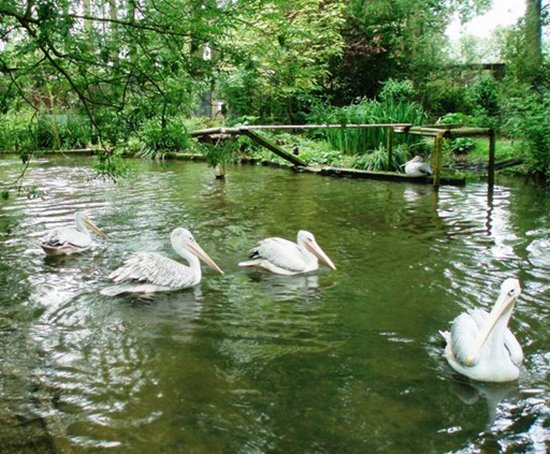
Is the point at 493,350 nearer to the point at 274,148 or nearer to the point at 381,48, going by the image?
the point at 274,148

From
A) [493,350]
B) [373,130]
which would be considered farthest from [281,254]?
[373,130]

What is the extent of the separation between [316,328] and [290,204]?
18.3 ft

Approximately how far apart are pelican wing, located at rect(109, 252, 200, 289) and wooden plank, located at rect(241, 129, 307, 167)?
22.8 ft

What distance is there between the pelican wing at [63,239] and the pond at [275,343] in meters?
0.17

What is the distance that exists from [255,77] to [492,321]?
236cm

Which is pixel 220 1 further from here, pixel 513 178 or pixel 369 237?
pixel 513 178

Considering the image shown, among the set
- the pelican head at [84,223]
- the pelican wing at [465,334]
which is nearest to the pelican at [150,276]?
the pelican head at [84,223]

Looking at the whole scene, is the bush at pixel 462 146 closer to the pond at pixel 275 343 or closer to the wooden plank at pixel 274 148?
the wooden plank at pixel 274 148

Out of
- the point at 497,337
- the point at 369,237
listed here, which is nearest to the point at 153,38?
the point at 497,337

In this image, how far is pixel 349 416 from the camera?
3.73m

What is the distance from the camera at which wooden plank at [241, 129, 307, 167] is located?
12.8 metres

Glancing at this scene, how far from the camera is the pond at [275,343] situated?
3572mm

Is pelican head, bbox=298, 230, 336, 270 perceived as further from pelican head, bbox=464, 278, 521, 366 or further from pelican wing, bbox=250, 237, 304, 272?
pelican head, bbox=464, 278, 521, 366

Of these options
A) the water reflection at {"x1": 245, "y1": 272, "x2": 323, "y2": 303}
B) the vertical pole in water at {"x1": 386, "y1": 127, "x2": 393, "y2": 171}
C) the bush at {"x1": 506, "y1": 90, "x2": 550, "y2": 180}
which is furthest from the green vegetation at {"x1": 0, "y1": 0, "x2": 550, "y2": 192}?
the water reflection at {"x1": 245, "y1": 272, "x2": 323, "y2": 303}
